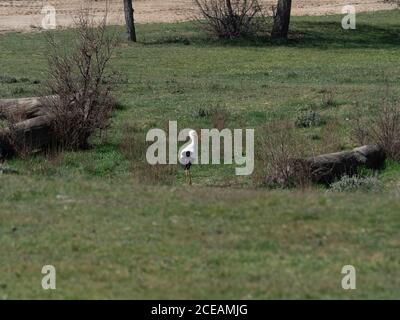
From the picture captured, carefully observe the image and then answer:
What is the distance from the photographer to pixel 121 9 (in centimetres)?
4828

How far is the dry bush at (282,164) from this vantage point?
616 inches

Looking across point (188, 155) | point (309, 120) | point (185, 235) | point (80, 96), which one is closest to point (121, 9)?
point (309, 120)

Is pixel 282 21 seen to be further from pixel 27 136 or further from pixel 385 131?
pixel 27 136

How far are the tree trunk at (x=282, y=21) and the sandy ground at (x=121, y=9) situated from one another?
7.68 metres

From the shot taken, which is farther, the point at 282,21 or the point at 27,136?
the point at 282,21

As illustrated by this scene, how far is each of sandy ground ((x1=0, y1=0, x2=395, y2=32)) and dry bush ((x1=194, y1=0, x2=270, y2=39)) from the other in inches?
→ 233

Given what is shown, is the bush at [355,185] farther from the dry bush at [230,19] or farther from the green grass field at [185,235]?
the dry bush at [230,19]

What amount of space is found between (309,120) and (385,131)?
2.90m

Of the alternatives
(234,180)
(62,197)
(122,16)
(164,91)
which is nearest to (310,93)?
(164,91)

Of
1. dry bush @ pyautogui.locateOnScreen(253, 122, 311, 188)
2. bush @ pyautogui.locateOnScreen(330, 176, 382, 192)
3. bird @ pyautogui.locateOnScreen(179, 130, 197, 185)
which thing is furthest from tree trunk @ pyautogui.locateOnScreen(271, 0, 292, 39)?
bush @ pyautogui.locateOnScreen(330, 176, 382, 192)

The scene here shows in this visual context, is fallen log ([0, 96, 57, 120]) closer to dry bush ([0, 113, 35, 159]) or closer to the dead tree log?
dry bush ([0, 113, 35, 159])

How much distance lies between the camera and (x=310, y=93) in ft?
78.4

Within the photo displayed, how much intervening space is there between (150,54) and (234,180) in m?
16.6
